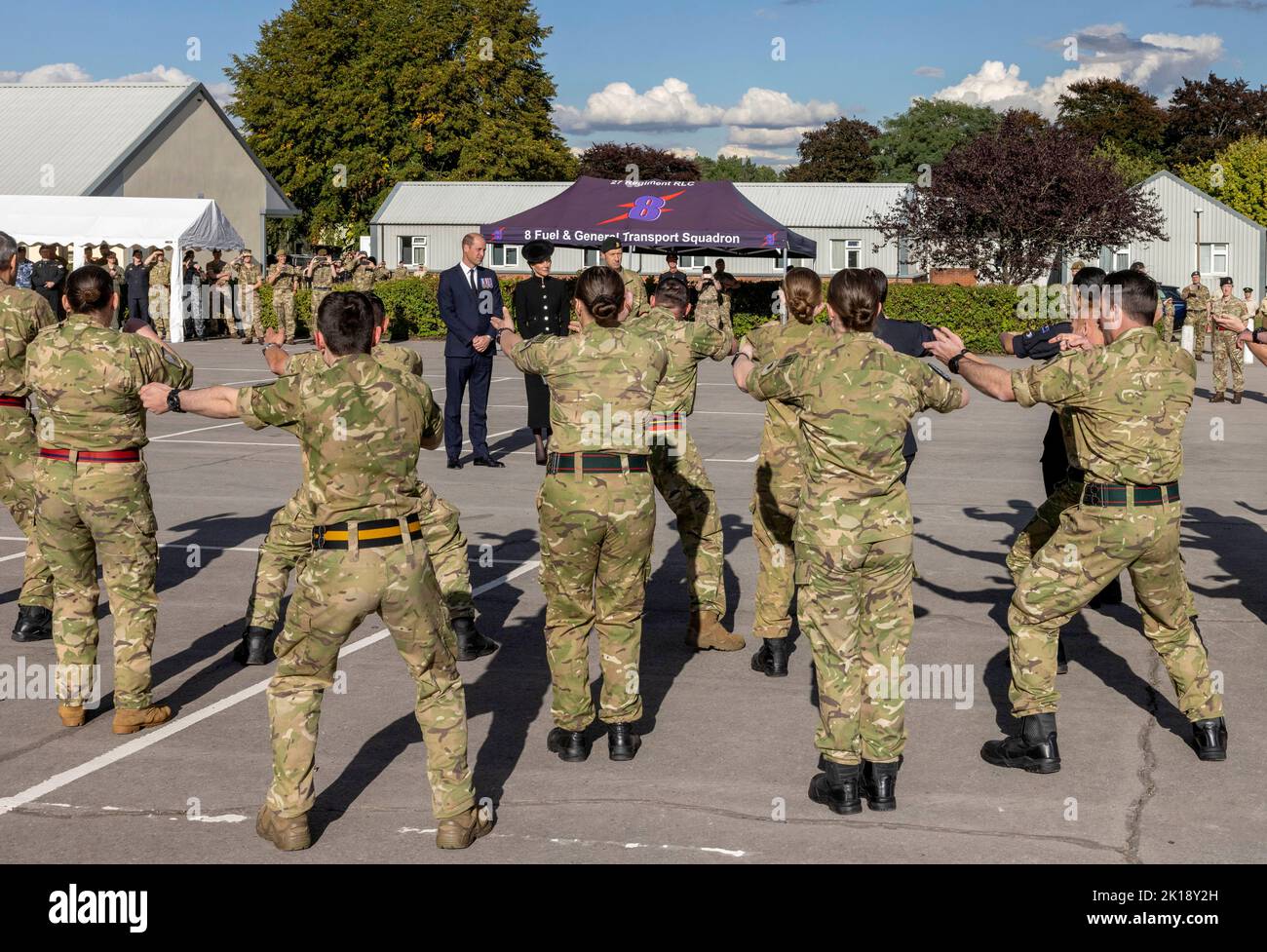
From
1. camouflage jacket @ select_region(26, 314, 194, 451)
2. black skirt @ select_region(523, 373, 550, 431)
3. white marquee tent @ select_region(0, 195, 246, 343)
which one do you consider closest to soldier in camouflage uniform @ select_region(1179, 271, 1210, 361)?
black skirt @ select_region(523, 373, 550, 431)

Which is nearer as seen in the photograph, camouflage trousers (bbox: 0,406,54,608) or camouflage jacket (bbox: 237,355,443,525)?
camouflage jacket (bbox: 237,355,443,525)

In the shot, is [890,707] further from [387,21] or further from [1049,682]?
[387,21]

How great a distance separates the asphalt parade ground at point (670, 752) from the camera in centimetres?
527

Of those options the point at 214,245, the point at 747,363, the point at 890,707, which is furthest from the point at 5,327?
the point at 214,245

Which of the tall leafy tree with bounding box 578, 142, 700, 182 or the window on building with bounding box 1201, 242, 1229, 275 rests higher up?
the tall leafy tree with bounding box 578, 142, 700, 182

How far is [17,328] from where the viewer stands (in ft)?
26.3

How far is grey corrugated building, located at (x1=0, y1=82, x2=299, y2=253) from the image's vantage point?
1799 inches

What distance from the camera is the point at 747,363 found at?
6.20 m

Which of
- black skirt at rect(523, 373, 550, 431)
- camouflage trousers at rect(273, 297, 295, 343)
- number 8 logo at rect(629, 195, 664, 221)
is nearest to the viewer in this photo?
black skirt at rect(523, 373, 550, 431)

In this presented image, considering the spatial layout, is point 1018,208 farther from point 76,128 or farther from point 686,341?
point 686,341

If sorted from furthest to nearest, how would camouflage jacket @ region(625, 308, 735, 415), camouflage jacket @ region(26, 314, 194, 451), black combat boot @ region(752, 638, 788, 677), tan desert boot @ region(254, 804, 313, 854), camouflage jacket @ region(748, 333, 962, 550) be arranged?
1. black combat boot @ region(752, 638, 788, 677)
2. camouflage jacket @ region(625, 308, 735, 415)
3. camouflage jacket @ region(26, 314, 194, 451)
4. camouflage jacket @ region(748, 333, 962, 550)
5. tan desert boot @ region(254, 804, 313, 854)

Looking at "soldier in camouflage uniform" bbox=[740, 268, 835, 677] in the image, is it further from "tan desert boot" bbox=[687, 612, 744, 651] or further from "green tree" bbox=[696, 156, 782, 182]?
"green tree" bbox=[696, 156, 782, 182]

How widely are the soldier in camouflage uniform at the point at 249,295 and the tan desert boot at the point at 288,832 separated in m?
29.4

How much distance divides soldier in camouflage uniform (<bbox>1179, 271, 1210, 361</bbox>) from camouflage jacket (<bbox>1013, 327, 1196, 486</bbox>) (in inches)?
806
